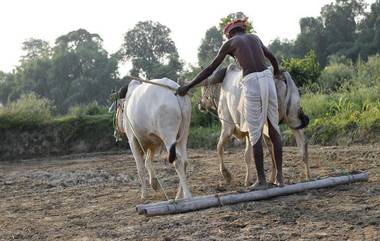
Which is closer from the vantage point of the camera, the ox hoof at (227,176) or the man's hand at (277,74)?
the man's hand at (277,74)

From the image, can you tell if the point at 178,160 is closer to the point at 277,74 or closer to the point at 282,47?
the point at 277,74

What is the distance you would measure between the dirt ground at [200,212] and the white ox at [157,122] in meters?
0.73

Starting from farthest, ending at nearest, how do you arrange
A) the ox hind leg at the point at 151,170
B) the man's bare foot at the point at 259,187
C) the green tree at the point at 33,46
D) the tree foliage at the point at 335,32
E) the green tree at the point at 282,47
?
1. the green tree at the point at 33,46
2. the green tree at the point at 282,47
3. the tree foliage at the point at 335,32
4. the ox hind leg at the point at 151,170
5. the man's bare foot at the point at 259,187

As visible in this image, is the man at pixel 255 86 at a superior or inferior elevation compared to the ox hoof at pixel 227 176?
superior

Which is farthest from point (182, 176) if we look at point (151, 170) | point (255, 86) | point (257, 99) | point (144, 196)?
point (255, 86)

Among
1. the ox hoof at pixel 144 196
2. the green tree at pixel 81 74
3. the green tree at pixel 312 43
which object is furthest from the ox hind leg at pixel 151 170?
the green tree at pixel 312 43

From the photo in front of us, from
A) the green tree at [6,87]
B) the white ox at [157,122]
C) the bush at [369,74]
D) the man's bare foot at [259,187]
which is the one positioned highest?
the green tree at [6,87]

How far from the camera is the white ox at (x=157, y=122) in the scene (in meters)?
7.18

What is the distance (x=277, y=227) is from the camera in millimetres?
5457

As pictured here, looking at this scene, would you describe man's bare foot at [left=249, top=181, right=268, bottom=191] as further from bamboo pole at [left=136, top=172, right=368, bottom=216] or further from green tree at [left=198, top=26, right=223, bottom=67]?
green tree at [left=198, top=26, right=223, bottom=67]

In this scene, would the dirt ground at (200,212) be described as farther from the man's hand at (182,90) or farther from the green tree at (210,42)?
the green tree at (210,42)

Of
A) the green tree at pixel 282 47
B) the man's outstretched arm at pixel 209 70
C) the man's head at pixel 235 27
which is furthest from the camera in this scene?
the green tree at pixel 282 47

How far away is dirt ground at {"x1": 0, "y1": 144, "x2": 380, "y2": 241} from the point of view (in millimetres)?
5410

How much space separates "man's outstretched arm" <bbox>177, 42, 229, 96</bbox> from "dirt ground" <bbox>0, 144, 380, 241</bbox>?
159cm
